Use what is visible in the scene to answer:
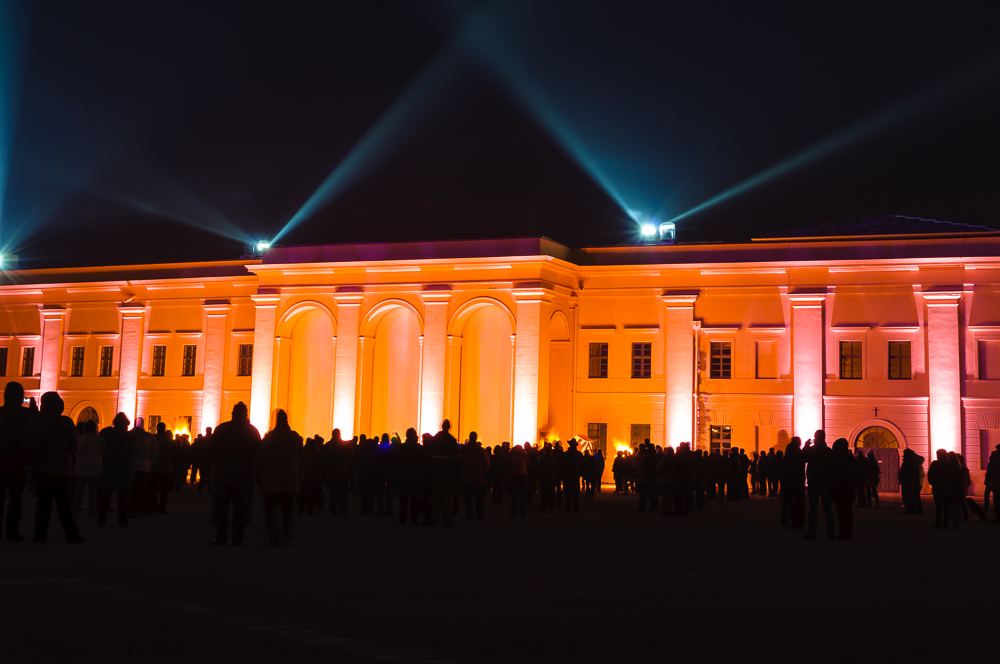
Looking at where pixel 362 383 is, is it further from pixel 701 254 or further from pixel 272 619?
pixel 272 619

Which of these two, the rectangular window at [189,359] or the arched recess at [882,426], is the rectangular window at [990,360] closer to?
the arched recess at [882,426]

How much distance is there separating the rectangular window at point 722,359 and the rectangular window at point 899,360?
5112 millimetres

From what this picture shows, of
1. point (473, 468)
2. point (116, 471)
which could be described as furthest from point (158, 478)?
point (473, 468)

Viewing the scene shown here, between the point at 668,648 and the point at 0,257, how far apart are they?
54.5 meters

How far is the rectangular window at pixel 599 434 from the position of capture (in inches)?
1523

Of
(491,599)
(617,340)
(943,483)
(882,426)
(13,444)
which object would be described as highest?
(617,340)

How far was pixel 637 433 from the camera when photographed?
38.4 m

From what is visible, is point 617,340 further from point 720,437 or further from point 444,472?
point 444,472

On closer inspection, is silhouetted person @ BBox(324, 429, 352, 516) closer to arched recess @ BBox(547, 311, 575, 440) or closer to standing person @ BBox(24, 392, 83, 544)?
standing person @ BBox(24, 392, 83, 544)

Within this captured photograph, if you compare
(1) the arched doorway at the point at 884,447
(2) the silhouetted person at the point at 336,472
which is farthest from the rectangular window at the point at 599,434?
(2) the silhouetted person at the point at 336,472

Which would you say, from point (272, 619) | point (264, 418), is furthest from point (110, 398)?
point (272, 619)

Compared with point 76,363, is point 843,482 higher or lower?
lower

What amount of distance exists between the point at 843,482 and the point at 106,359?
3613 cm

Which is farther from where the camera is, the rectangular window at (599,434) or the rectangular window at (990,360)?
the rectangular window at (599,434)
